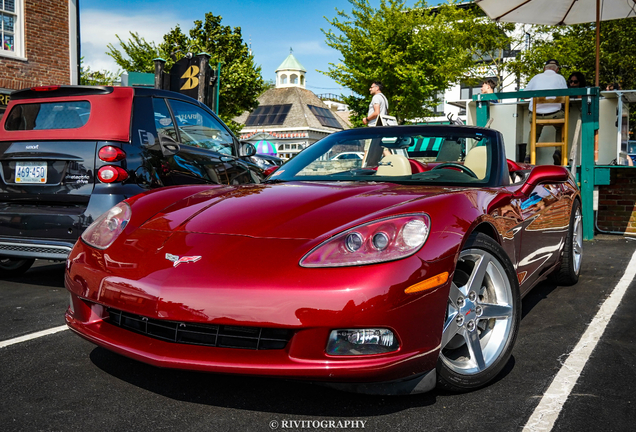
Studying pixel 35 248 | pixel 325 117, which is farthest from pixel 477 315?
pixel 325 117

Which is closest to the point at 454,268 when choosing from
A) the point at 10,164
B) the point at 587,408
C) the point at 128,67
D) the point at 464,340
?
the point at 464,340

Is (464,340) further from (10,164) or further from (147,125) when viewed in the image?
(10,164)

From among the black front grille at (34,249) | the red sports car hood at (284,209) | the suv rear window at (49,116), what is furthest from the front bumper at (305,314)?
the suv rear window at (49,116)

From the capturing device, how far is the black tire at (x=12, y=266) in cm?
535

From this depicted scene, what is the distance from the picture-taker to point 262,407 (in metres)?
2.44

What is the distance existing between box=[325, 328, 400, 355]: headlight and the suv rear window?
3298 millimetres

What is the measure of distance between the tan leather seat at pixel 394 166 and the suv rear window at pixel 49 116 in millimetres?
2423

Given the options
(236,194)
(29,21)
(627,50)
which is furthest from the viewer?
(627,50)

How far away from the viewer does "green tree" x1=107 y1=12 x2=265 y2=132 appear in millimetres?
30172

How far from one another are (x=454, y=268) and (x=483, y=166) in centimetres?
131

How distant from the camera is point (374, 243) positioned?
2342 mm

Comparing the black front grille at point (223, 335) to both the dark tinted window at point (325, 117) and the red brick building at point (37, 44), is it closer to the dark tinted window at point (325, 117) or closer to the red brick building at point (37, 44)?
the red brick building at point (37, 44)

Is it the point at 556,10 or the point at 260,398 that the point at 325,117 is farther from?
the point at 260,398

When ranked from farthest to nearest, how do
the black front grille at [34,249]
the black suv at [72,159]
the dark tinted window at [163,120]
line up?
the dark tinted window at [163,120] < the black suv at [72,159] < the black front grille at [34,249]
